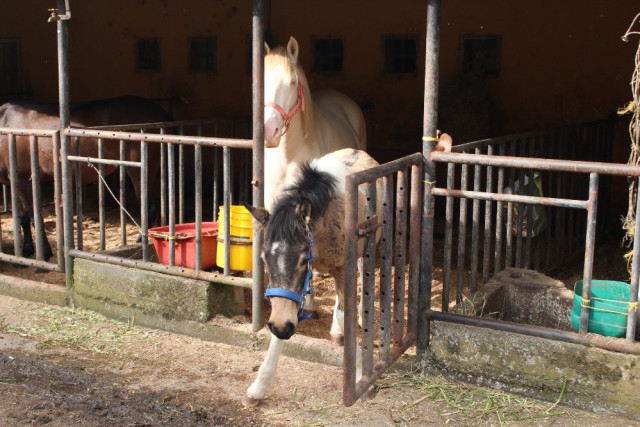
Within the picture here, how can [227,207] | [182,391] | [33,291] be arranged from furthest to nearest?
[33,291] < [227,207] < [182,391]

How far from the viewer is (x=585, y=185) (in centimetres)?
661

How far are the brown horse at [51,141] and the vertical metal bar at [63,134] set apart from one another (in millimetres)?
1438

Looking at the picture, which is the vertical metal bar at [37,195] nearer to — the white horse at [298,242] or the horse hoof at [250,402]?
the white horse at [298,242]

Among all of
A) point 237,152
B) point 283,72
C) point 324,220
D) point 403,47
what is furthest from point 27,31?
point 324,220

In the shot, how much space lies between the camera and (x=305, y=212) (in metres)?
3.50

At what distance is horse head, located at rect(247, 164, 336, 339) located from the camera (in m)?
3.31

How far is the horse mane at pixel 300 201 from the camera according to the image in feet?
11.1

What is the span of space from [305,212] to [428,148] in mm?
840

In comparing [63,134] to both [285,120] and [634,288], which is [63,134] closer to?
[285,120]

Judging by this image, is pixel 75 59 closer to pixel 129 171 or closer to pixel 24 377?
pixel 129 171

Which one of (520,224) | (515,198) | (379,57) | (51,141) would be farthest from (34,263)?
(379,57)

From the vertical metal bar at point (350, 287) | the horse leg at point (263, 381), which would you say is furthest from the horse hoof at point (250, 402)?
the vertical metal bar at point (350, 287)

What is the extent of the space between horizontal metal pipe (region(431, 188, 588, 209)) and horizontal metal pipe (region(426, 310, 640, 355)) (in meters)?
0.63

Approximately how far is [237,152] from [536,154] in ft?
13.1
